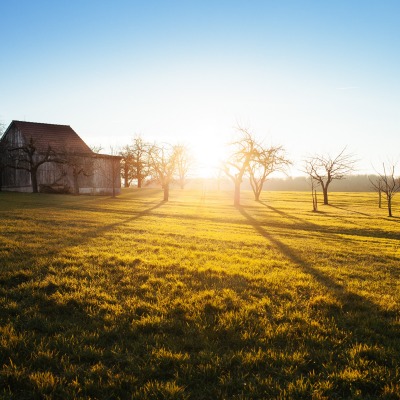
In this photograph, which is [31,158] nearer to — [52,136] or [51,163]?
[51,163]

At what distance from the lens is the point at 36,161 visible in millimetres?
38125

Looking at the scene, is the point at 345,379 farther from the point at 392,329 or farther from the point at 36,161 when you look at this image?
the point at 36,161

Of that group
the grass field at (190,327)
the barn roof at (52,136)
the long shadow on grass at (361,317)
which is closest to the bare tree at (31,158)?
the barn roof at (52,136)

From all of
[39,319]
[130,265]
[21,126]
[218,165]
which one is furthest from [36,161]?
[39,319]

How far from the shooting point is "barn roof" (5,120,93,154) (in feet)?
131

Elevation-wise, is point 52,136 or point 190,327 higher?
point 52,136

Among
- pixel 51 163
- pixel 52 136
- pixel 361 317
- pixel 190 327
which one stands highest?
pixel 52 136

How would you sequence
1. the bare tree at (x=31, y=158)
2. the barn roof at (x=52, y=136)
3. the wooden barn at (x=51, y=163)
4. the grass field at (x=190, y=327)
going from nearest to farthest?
the grass field at (x=190, y=327)
the bare tree at (x=31, y=158)
the wooden barn at (x=51, y=163)
the barn roof at (x=52, y=136)

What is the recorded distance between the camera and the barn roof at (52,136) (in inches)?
1570

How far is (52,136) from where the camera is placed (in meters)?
41.8

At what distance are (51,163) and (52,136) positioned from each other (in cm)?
543

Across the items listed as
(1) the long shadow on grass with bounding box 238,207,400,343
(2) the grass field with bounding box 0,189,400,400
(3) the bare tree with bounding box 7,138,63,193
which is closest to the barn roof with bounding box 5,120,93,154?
(3) the bare tree with bounding box 7,138,63,193

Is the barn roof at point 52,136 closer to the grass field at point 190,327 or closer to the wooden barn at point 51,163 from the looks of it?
the wooden barn at point 51,163

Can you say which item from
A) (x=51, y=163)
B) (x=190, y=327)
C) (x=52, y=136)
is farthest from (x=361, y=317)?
(x=52, y=136)
